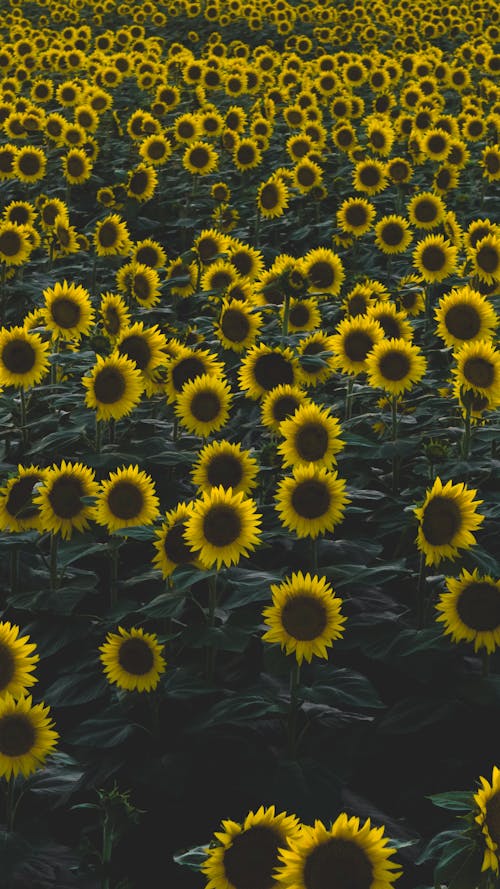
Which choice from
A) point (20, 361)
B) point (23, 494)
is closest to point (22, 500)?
point (23, 494)

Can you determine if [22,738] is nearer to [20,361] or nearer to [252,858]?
[252,858]

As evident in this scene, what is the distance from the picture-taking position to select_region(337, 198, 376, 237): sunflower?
8039 mm

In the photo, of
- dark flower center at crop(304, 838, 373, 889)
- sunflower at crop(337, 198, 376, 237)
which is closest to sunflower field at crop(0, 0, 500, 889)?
dark flower center at crop(304, 838, 373, 889)

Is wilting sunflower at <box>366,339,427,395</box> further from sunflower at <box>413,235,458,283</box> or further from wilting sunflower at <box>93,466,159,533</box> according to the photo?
sunflower at <box>413,235,458,283</box>

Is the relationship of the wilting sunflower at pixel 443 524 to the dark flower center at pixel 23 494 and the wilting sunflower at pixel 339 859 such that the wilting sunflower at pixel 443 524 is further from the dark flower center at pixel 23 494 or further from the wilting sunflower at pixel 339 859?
the dark flower center at pixel 23 494

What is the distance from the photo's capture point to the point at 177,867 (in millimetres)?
3438

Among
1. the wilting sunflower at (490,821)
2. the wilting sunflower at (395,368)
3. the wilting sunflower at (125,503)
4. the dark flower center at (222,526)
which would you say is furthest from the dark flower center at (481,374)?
the wilting sunflower at (490,821)

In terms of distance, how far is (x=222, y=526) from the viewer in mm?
3693

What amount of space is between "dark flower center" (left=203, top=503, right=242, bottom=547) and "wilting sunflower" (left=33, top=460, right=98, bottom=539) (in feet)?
2.11

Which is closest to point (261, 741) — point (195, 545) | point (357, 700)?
point (357, 700)

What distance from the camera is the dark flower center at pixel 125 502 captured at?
4172 millimetres

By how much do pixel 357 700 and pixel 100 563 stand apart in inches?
67.9

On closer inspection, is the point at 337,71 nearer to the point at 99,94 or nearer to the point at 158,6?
the point at 99,94

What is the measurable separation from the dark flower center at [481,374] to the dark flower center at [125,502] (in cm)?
145
